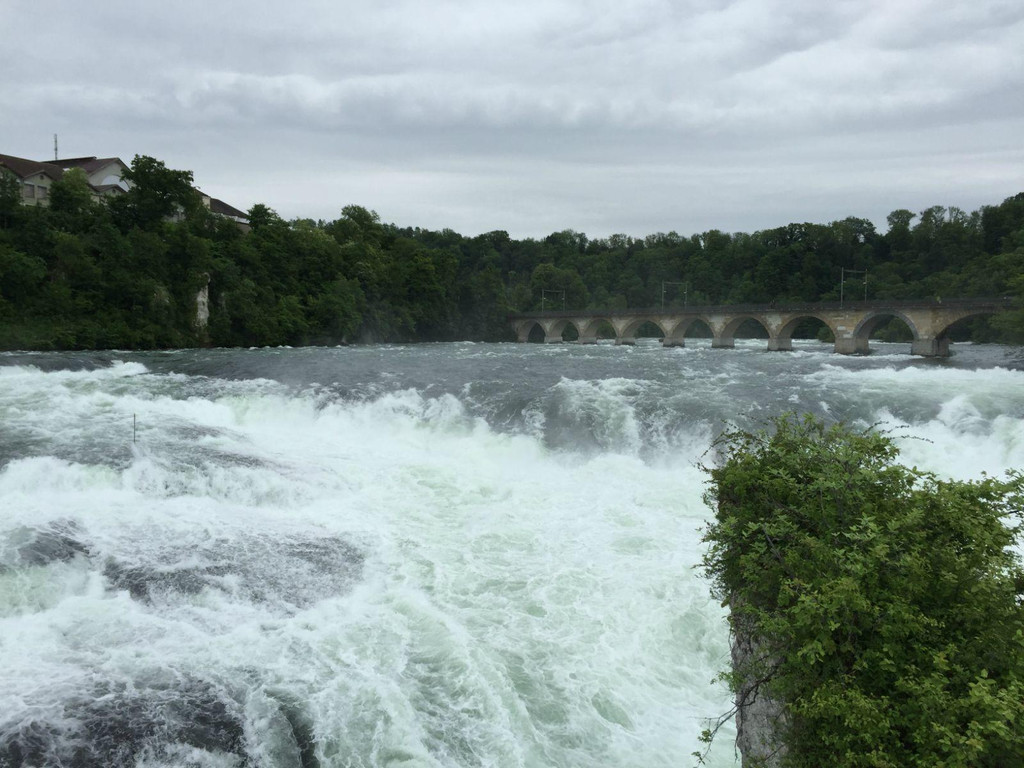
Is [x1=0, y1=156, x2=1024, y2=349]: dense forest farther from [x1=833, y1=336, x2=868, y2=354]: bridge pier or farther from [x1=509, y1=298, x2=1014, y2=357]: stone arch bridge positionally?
[x1=833, y1=336, x2=868, y2=354]: bridge pier

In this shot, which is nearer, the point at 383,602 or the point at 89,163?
the point at 383,602

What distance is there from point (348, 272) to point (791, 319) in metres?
38.6

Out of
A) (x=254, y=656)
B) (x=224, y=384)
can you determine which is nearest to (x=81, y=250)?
(x=224, y=384)

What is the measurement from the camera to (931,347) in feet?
146

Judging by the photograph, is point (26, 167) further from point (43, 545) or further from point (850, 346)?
point (850, 346)

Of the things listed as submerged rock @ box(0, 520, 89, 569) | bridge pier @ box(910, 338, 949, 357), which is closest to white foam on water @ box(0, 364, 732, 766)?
submerged rock @ box(0, 520, 89, 569)

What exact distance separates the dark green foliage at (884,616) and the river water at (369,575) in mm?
2741

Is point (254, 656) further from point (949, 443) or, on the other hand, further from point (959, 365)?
point (959, 365)

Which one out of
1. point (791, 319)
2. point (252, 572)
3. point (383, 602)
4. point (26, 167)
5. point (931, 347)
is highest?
point (26, 167)

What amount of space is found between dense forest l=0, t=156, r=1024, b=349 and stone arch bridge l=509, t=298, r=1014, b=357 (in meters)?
2.73

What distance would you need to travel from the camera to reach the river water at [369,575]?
6.30 m

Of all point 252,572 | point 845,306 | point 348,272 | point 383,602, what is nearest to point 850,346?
point 845,306

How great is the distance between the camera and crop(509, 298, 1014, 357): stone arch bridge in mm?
44000

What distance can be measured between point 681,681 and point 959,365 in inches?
1394
